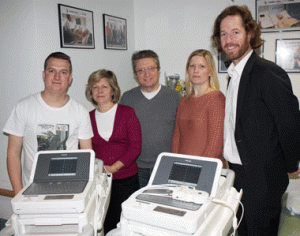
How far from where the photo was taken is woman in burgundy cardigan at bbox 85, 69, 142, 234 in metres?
2.00

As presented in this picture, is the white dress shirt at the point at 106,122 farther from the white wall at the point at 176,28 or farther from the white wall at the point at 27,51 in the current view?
the white wall at the point at 176,28

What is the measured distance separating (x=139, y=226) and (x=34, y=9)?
181cm

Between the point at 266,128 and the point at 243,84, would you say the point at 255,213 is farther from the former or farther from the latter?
the point at 243,84

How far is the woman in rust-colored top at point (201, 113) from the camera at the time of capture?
177 cm

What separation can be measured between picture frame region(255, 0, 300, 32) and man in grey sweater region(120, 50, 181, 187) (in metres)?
1.34

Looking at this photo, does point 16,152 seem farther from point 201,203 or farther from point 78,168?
point 201,203

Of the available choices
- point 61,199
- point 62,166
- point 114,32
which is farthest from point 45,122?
point 114,32

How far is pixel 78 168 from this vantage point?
134 cm

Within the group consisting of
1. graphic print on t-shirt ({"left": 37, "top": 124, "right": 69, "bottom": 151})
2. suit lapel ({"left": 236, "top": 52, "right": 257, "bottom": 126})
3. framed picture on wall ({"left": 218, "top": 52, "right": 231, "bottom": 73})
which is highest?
framed picture on wall ({"left": 218, "top": 52, "right": 231, "bottom": 73})

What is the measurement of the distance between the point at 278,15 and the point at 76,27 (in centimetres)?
197

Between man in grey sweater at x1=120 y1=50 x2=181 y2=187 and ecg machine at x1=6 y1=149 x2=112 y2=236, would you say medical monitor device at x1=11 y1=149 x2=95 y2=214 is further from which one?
man in grey sweater at x1=120 y1=50 x2=181 y2=187

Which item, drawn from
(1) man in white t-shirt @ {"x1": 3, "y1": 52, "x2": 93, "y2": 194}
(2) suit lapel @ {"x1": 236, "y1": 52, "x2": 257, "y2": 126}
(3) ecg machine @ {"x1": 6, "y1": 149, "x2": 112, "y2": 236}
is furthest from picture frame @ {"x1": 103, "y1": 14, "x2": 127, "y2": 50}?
(3) ecg machine @ {"x1": 6, "y1": 149, "x2": 112, "y2": 236}

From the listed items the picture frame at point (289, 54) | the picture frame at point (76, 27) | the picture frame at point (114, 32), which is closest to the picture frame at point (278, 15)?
the picture frame at point (289, 54)

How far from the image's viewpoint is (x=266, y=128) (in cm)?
155
